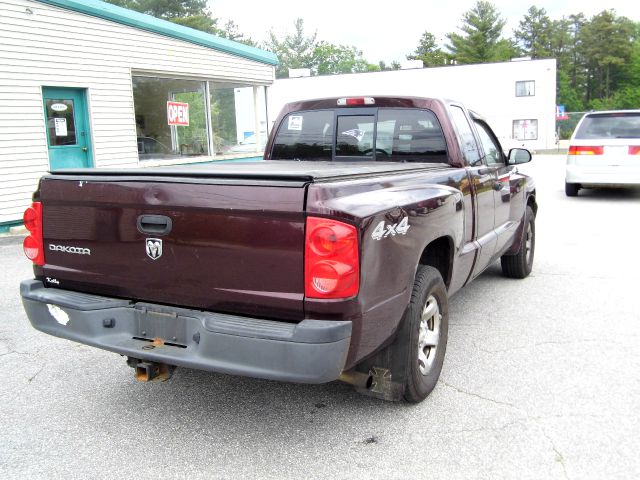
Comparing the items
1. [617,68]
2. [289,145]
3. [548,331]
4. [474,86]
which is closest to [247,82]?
[289,145]

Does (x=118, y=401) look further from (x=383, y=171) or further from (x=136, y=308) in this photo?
(x=383, y=171)

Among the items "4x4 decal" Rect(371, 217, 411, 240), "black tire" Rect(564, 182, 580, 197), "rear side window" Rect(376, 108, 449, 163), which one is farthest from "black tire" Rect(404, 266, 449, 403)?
"black tire" Rect(564, 182, 580, 197)

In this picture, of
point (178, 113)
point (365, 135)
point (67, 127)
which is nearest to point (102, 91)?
point (67, 127)

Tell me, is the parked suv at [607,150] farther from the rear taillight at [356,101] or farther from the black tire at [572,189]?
the rear taillight at [356,101]

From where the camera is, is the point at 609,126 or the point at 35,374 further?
the point at 609,126

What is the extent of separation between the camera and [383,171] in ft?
10.8

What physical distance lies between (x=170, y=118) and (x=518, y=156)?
9801 millimetres

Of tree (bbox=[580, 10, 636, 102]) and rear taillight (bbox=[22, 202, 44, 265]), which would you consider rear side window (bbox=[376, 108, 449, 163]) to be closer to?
rear taillight (bbox=[22, 202, 44, 265])

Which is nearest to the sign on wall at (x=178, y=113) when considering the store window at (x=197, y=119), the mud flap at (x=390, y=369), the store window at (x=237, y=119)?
the store window at (x=197, y=119)

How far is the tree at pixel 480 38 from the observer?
2601 inches

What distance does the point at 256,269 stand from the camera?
2643 mm

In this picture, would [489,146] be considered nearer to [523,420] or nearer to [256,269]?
[523,420]

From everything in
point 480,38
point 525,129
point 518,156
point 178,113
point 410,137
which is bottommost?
point 518,156

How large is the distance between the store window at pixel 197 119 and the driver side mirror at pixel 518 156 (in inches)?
356
